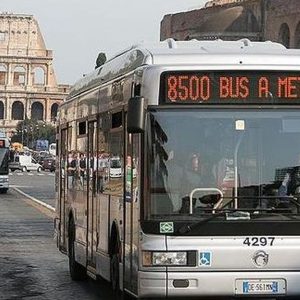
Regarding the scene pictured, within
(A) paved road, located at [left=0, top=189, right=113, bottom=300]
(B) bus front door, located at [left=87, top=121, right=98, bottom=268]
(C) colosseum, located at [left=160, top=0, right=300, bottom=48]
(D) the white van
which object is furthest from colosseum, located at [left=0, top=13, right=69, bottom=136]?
(B) bus front door, located at [left=87, top=121, right=98, bottom=268]

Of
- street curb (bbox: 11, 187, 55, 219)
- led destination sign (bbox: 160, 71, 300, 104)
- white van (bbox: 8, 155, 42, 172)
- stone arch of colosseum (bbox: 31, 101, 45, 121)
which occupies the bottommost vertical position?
street curb (bbox: 11, 187, 55, 219)

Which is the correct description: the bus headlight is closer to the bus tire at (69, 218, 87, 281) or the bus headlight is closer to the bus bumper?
the bus bumper

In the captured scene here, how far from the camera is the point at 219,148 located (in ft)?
32.4

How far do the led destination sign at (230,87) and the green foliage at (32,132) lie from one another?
151 metres

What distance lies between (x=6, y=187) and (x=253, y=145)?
44305 mm

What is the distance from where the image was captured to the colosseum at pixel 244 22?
90.4 meters

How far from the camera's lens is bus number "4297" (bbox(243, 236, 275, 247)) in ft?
32.4

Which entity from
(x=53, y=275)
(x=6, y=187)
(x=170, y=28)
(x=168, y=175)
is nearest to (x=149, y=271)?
(x=168, y=175)

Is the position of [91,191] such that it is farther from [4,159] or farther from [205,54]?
[4,159]

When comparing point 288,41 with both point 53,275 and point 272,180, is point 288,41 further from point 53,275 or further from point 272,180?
point 272,180

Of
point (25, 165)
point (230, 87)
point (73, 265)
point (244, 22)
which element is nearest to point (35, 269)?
point (73, 265)

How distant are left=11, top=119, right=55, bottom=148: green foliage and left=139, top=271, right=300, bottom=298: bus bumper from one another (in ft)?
496

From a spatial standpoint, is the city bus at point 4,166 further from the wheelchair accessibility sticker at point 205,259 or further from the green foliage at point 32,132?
the green foliage at point 32,132

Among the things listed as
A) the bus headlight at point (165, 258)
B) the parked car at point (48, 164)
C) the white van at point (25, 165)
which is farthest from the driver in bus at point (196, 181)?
the parked car at point (48, 164)
